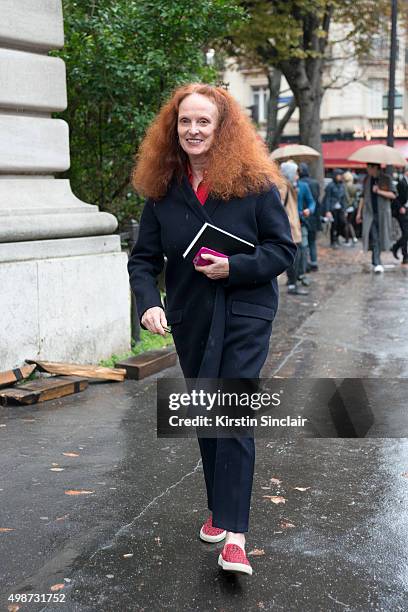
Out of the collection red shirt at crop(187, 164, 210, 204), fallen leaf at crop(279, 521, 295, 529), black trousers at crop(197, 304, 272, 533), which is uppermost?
red shirt at crop(187, 164, 210, 204)

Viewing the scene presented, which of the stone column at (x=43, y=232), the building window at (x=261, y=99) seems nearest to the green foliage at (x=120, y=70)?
the stone column at (x=43, y=232)

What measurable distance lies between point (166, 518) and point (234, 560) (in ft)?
2.53

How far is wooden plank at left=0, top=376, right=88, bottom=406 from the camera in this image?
650 cm

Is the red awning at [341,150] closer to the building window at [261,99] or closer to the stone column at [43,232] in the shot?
the building window at [261,99]

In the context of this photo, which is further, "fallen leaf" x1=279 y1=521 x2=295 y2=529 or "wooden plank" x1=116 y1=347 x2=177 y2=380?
"wooden plank" x1=116 y1=347 x2=177 y2=380

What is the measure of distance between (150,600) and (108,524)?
0.83 m

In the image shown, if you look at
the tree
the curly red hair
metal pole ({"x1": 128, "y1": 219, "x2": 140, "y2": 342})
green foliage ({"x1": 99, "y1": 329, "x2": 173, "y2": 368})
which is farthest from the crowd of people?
the curly red hair

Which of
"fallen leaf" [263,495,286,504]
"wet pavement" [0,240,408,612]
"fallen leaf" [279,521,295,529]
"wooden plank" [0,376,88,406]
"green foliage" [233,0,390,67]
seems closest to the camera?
"wet pavement" [0,240,408,612]

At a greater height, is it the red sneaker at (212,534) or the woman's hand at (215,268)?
the woman's hand at (215,268)

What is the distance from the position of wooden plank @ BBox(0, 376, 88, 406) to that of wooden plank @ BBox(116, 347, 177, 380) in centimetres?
50

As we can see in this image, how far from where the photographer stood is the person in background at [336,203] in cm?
2373

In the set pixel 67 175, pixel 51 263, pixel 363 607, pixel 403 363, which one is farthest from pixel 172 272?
pixel 67 175

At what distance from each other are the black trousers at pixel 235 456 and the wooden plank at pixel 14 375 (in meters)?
3.41

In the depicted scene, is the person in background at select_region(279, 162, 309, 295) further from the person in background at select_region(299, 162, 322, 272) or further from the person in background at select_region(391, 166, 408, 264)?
the person in background at select_region(391, 166, 408, 264)
